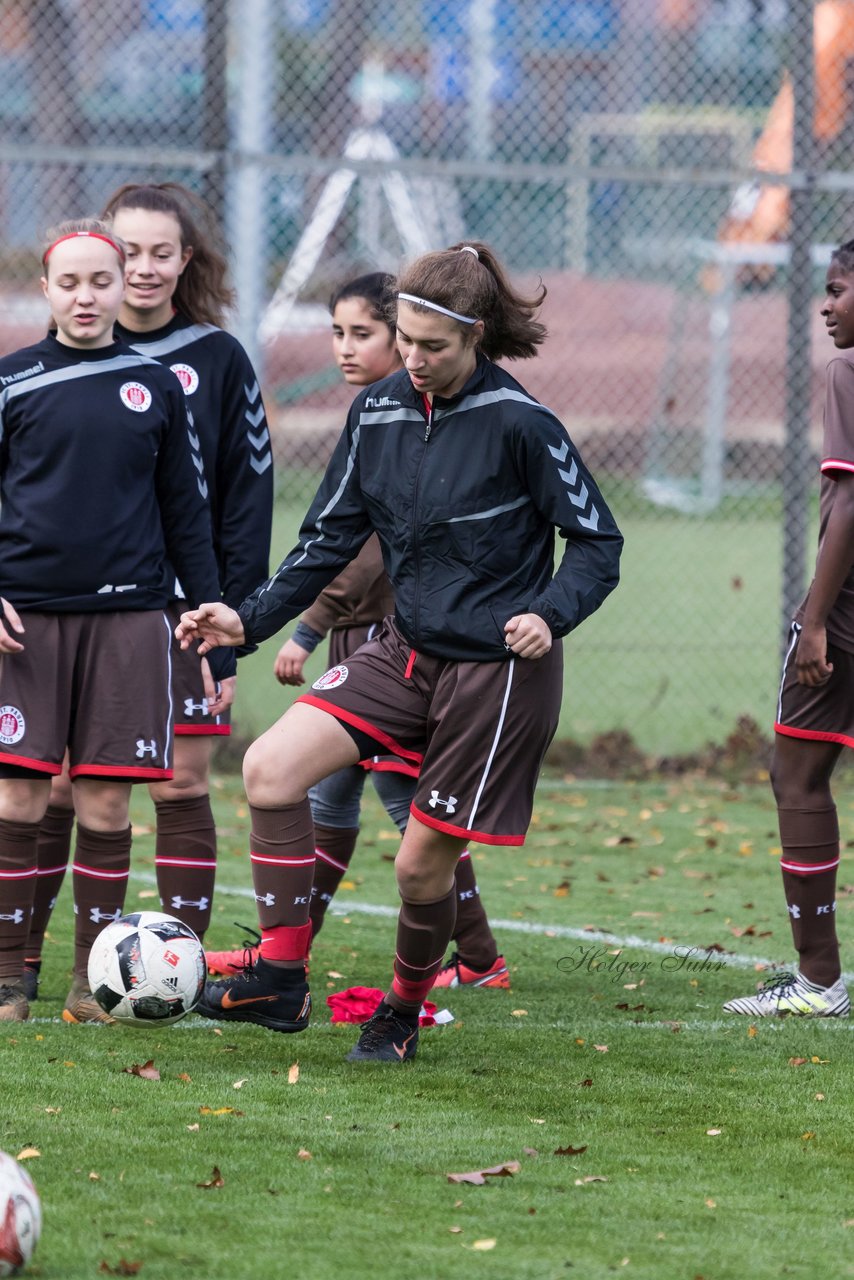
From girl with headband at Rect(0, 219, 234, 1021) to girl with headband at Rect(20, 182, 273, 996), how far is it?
0.90ft

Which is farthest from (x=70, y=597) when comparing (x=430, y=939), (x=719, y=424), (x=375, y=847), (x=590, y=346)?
(x=590, y=346)

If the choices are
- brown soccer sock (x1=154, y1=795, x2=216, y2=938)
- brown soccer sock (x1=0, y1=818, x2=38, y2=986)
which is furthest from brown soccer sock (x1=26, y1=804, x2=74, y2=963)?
brown soccer sock (x1=0, y1=818, x2=38, y2=986)

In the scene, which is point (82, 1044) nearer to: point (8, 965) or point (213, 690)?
point (8, 965)

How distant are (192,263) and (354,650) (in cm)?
123

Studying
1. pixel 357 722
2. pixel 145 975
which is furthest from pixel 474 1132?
pixel 357 722

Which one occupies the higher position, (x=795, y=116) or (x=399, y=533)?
(x=795, y=116)

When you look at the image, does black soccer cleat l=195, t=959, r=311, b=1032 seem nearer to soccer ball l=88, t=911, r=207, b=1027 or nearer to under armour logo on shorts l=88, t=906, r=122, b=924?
soccer ball l=88, t=911, r=207, b=1027

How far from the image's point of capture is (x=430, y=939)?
451cm

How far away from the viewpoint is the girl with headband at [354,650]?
5395 mm

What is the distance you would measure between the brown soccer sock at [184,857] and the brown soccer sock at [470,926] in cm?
77

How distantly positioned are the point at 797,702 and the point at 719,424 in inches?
388

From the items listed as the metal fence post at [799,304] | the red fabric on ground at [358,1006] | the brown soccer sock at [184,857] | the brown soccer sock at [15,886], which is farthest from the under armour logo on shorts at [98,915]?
the metal fence post at [799,304]

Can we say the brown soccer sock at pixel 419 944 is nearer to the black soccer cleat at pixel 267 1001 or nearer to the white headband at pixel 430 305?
the black soccer cleat at pixel 267 1001

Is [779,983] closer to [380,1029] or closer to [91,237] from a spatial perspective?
[380,1029]
